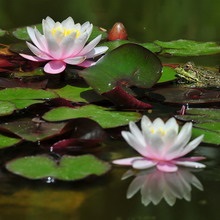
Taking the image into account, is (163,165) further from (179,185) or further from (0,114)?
(0,114)

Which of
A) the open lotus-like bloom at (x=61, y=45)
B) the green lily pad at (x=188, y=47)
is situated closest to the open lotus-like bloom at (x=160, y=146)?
the open lotus-like bloom at (x=61, y=45)

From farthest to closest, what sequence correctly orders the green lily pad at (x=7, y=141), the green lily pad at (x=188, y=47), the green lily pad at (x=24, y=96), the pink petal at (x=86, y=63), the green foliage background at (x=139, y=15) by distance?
the green foliage background at (x=139, y=15) < the green lily pad at (x=188, y=47) < the pink petal at (x=86, y=63) < the green lily pad at (x=24, y=96) < the green lily pad at (x=7, y=141)

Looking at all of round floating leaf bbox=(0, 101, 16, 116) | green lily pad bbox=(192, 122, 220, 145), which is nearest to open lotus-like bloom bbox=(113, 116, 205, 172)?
green lily pad bbox=(192, 122, 220, 145)

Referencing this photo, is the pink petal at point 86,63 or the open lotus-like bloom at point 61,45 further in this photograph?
the pink petal at point 86,63

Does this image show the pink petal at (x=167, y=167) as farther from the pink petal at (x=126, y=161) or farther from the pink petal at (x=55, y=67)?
the pink petal at (x=55, y=67)

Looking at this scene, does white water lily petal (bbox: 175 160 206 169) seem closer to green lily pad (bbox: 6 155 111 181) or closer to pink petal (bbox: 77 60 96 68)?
green lily pad (bbox: 6 155 111 181)

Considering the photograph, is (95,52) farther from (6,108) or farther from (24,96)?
(6,108)

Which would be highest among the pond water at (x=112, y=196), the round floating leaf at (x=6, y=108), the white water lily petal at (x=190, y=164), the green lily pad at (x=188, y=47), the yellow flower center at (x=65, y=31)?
the green lily pad at (x=188, y=47)
